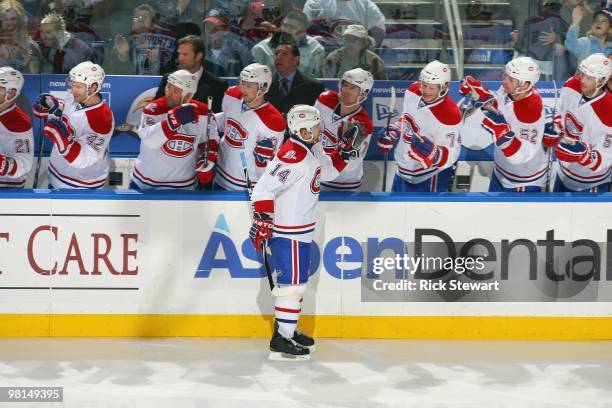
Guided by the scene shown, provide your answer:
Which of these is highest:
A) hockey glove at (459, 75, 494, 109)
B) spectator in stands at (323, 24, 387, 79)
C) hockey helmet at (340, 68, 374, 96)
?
spectator in stands at (323, 24, 387, 79)

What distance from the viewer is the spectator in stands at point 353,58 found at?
9.19 m

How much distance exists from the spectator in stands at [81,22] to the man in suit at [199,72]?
0.96 m

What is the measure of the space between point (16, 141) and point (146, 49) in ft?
5.66

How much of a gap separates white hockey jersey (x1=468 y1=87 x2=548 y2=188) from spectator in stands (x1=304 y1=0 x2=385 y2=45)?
163 centimetres

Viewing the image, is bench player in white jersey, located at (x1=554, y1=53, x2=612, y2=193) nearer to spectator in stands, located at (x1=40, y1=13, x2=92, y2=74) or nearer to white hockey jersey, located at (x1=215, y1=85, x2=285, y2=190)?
white hockey jersey, located at (x1=215, y1=85, x2=285, y2=190)

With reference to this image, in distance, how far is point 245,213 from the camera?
747 centimetres

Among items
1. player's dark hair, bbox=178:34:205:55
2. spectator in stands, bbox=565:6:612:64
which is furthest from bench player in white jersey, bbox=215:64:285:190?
spectator in stands, bbox=565:6:612:64

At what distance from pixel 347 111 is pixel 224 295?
1.57 m

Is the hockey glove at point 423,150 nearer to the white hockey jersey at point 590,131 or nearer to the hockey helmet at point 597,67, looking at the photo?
the white hockey jersey at point 590,131

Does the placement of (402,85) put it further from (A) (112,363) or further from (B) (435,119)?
(A) (112,363)

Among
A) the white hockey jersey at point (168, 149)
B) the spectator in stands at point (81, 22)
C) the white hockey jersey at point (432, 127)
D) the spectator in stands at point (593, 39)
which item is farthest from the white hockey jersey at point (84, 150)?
the spectator in stands at point (593, 39)

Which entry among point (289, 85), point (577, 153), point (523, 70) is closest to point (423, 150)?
point (523, 70)

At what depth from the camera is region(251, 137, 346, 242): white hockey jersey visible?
6.92m

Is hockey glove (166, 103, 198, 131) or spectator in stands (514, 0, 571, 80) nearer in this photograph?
hockey glove (166, 103, 198, 131)
